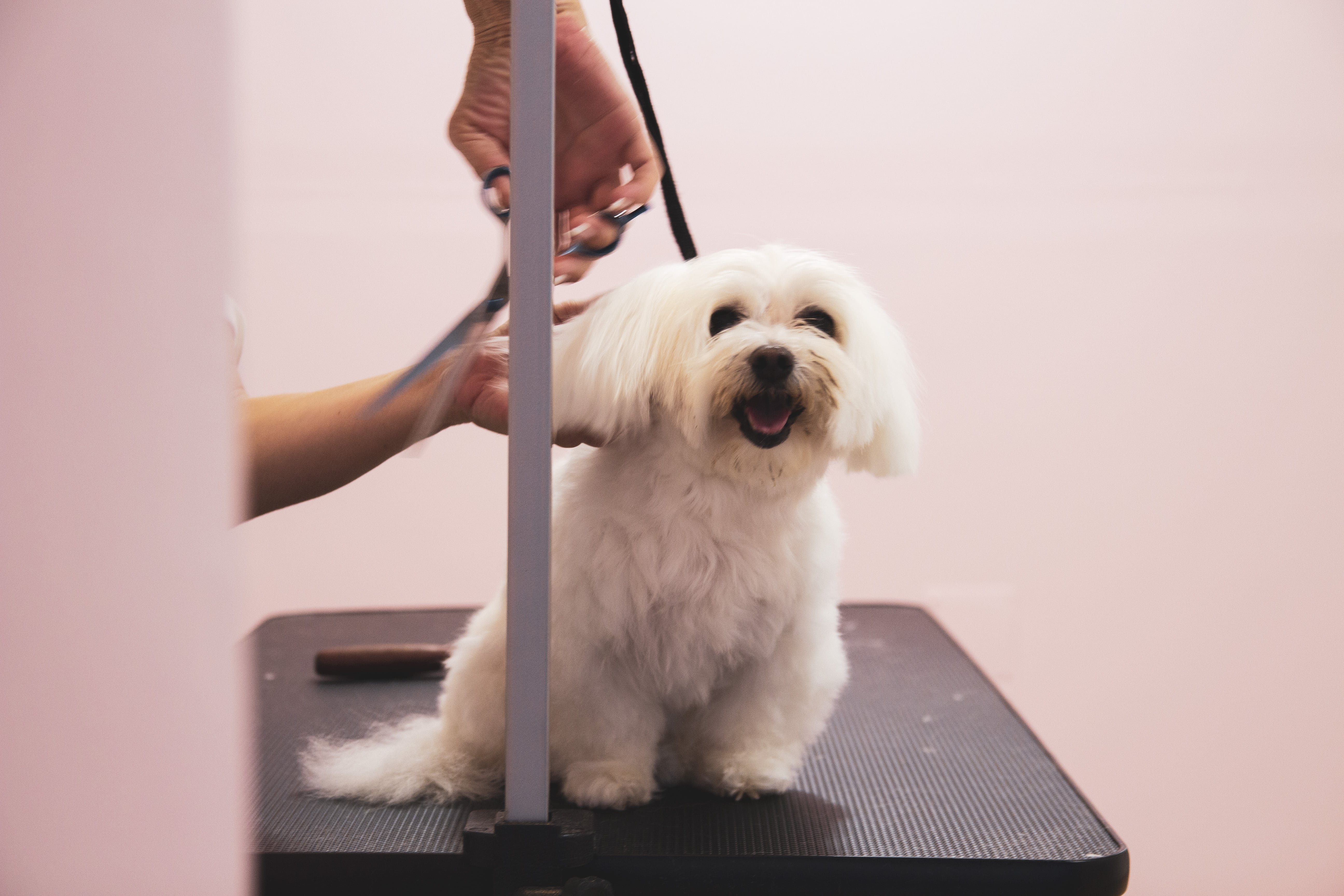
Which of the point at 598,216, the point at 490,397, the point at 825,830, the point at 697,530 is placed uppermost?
the point at 598,216

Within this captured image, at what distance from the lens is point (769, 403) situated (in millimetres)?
825

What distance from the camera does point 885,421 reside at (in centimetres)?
88

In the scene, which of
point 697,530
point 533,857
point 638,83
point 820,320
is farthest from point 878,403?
point 533,857

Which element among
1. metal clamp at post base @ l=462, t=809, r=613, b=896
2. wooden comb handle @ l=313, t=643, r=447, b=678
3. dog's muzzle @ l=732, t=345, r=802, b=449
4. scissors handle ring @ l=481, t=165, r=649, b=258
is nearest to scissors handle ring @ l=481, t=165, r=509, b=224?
scissors handle ring @ l=481, t=165, r=649, b=258

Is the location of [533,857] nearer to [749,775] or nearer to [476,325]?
[749,775]

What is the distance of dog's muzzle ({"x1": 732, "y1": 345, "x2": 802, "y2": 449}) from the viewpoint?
31.8 inches

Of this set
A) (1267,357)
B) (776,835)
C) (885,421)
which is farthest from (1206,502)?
(776,835)

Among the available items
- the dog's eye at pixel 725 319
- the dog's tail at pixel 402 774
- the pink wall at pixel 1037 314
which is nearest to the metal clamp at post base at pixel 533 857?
the dog's tail at pixel 402 774

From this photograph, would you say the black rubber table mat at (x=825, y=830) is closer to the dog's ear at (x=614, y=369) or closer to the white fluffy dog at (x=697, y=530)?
the white fluffy dog at (x=697, y=530)

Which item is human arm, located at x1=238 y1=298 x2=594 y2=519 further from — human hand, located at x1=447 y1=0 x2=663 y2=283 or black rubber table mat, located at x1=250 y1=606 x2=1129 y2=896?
black rubber table mat, located at x1=250 y1=606 x2=1129 y2=896

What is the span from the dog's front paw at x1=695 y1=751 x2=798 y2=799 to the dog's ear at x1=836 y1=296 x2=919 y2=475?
28 cm

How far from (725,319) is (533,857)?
1.53ft

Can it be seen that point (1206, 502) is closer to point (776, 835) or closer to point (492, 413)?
point (776, 835)

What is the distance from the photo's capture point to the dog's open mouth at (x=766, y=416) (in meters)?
0.82
